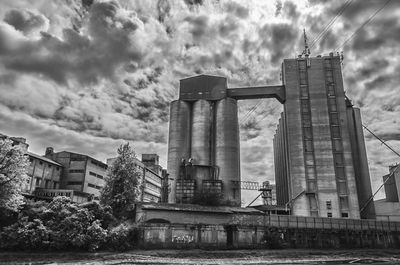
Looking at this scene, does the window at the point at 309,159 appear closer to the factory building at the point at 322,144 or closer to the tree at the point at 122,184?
the factory building at the point at 322,144

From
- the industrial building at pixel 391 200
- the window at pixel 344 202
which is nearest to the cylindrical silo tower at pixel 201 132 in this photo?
the window at pixel 344 202

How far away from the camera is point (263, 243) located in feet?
148

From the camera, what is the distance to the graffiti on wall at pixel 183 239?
41.3m

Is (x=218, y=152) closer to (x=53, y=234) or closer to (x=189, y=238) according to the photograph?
(x=189, y=238)

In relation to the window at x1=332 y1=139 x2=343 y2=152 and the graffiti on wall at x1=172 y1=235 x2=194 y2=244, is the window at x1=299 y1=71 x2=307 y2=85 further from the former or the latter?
the graffiti on wall at x1=172 y1=235 x2=194 y2=244

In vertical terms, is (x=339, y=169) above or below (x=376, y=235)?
above

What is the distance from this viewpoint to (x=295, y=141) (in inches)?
2810

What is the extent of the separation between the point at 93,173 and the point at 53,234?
45.8m

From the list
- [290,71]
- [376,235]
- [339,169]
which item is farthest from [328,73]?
[376,235]

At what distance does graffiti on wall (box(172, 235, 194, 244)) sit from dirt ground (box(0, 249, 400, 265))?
2061mm

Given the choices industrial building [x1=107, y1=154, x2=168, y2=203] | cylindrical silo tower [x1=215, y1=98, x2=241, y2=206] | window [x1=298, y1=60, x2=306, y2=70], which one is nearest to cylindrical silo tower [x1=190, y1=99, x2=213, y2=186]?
cylindrical silo tower [x1=215, y1=98, x2=241, y2=206]

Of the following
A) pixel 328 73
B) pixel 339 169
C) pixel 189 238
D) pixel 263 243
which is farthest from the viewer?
pixel 328 73

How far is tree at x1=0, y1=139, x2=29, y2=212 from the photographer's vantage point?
1486 inches

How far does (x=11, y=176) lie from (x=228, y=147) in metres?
47.3
